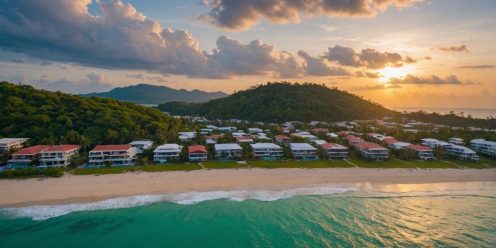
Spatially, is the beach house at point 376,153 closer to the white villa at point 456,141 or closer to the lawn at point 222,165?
the white villa at point 456,141

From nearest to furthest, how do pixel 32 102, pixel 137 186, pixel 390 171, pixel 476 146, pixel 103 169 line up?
pixel 137 186 → pixel 103 169 → pixel 390 171 → pixel 476 146 → pixel 32 102

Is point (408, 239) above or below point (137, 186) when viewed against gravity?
below

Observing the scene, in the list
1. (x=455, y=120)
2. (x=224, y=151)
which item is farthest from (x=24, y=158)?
(x=455, y=120)

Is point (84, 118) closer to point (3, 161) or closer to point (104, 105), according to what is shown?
point (104, 105)

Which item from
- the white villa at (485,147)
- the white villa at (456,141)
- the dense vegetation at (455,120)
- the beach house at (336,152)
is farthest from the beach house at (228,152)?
the dense vegetation at (455,120)

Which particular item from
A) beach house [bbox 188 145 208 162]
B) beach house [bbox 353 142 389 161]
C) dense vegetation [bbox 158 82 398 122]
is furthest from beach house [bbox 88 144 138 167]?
dense vegetation [bbox 158 82 398 122]

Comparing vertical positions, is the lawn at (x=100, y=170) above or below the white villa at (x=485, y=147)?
below

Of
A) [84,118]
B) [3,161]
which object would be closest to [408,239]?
[3,161]
